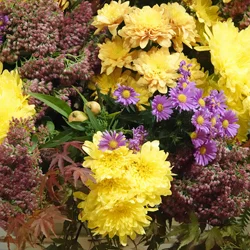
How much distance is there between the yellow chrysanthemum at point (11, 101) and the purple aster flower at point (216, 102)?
1.06 ft

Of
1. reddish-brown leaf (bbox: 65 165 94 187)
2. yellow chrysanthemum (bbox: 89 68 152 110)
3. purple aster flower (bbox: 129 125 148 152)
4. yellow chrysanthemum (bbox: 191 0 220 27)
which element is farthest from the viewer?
yellow chrysanthemum (bbox: 191 0 220 27)

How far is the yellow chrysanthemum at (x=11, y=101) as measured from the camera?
1.17 metres

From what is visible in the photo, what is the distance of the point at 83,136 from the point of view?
118cm

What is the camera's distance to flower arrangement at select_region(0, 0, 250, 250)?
109 cm

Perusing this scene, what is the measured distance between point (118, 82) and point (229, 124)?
24cm

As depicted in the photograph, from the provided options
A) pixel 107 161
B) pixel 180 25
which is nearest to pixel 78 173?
pixel 107 161

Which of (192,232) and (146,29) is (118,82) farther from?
(192,232)

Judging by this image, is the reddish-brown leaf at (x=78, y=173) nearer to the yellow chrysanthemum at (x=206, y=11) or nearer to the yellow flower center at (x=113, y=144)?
the yellow flower center at (x=113, y=144)

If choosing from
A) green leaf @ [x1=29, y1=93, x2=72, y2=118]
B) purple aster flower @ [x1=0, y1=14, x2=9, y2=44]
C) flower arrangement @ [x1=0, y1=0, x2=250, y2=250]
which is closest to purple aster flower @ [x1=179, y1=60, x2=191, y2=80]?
flower arrangement @ [x1=0, y1=0, x2=250, y2=250]

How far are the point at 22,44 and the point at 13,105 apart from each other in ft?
0.46

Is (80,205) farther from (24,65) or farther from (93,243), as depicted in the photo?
(24,65)

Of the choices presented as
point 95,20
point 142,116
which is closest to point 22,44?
point 95,20

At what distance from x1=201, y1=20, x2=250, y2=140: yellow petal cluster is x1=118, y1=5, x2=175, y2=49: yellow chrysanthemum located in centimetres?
10

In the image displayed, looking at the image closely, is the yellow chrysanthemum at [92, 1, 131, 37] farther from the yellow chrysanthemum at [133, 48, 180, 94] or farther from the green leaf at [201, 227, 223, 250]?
the green leaf at [201, 227, 223, 250]
